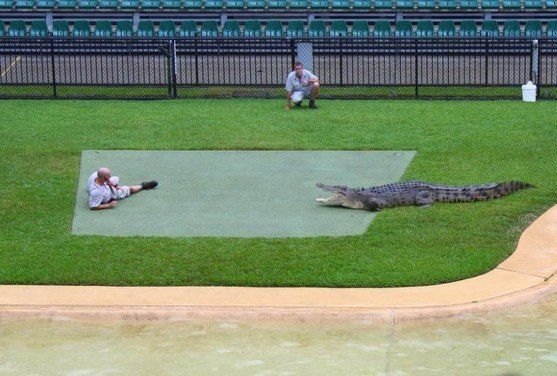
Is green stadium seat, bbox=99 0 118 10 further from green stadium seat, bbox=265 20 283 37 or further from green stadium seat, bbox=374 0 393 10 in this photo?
green stadium seat, bbox=374 0 393 10

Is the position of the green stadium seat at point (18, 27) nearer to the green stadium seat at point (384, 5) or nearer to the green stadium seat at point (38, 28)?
the green stadium seat at point (38, 28)

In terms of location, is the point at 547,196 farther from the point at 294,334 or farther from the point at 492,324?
the point at 294,334

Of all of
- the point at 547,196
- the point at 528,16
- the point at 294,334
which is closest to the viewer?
the point at 294,334

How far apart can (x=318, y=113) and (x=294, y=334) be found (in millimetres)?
12354

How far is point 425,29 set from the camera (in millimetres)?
33188

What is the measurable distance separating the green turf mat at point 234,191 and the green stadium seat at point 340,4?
20032 millimetres

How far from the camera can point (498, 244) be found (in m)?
11.4

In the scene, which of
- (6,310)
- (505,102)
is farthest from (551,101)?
(6,310)

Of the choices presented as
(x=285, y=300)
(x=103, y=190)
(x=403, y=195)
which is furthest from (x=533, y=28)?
(x=285, y=300)

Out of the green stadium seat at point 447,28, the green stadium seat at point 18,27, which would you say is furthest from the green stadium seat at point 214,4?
the green stadium seat at point 447,28

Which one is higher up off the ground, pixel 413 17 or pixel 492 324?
pixel 413 17

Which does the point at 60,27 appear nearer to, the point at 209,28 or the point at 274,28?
the point at 209,28

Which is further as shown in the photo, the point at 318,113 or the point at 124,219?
the point at 318,113

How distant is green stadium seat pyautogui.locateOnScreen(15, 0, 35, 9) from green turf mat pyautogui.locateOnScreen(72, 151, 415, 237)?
2135 cm
